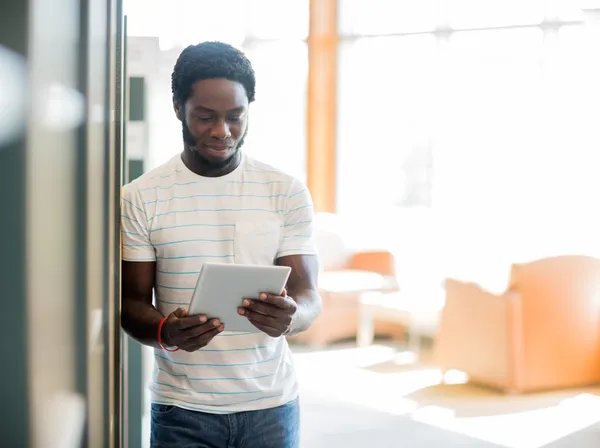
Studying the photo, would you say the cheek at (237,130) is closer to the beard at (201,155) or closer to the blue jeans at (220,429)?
the beard at (201,155)

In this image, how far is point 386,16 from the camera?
7.97 meters

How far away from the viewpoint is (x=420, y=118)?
26.1 ft

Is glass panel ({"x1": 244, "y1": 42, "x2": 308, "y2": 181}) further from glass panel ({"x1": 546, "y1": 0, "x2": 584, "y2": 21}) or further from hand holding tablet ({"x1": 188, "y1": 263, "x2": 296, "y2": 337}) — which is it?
hand holding tablet ({"x1": 188, "y1": 263, "x2": 296, "y2": 337})

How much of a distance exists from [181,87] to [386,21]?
671 centimetres

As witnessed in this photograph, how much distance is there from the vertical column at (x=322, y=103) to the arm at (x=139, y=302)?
6718 mm

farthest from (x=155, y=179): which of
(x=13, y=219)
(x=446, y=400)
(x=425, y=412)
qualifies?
(x=446, y=400)

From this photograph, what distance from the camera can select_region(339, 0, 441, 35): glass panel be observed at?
788 cm

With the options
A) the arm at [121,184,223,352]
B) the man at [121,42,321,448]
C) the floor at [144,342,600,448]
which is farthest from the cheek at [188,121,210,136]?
the floor at [144,342,600,448]

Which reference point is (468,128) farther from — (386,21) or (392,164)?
(386,21)

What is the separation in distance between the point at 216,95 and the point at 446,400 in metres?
3.42

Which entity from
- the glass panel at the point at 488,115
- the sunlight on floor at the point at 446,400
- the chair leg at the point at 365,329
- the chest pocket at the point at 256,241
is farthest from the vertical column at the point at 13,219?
the glass panel at the point at 488,115

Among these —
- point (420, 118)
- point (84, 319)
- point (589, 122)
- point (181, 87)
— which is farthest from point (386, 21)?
point (84, 319)

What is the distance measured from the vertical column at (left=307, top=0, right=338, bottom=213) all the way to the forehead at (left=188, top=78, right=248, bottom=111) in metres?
6.69

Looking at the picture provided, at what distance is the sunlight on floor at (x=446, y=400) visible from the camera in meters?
3.99
